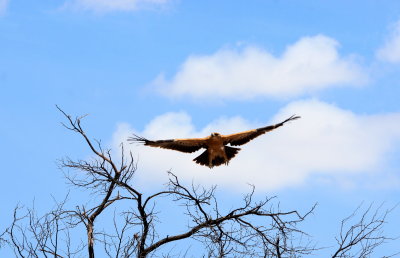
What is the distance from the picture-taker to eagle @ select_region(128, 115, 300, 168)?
12.7 metres

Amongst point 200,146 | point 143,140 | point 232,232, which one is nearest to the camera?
point 232,232

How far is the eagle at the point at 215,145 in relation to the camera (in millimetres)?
12711

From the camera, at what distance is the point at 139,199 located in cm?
860

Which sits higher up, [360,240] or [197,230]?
[197,230]

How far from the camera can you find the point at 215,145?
42.1ft

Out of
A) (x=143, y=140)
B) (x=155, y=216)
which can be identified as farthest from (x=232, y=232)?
(x=143, y=140)

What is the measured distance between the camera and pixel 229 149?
42.9 feet

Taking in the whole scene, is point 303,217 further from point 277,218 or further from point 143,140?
point 143,140

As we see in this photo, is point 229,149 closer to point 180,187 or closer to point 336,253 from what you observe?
point 180,187

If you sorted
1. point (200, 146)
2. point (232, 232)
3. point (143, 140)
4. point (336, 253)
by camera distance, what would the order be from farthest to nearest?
point (200, 146) → point (143, 140) → point (232, 232) → point (336, 253)

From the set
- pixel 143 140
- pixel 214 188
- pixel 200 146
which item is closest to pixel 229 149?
pixel 200 146

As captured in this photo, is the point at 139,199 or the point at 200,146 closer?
the point at 139,199

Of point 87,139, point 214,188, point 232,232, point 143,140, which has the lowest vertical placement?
point 232,232

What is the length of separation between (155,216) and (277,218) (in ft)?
5.33
